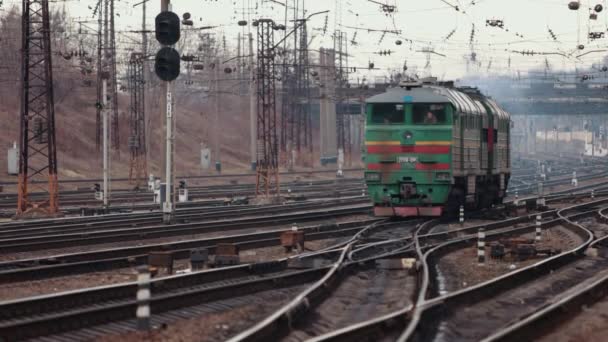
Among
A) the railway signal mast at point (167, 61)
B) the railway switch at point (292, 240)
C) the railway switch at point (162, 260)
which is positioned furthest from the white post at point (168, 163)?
the railway switch at point (162, 260)

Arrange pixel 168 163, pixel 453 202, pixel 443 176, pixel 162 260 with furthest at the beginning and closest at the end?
pixel 453 202, pixel 443 176, pixel 168 163, pixel 162 260

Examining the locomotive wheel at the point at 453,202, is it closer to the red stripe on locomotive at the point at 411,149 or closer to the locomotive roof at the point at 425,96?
the red stripe on locomotive at the point at 411,149

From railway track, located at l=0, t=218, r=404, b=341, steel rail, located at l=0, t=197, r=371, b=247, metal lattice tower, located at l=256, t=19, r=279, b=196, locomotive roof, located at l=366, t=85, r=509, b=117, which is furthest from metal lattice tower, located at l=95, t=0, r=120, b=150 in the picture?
railway track, located at l=0, t=218, r=404, b=341

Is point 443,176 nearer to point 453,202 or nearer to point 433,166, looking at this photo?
point 433,166

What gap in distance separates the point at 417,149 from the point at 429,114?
1.08 m

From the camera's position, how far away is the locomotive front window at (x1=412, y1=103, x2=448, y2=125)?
29.1m

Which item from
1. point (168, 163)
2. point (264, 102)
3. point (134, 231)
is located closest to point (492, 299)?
Result: point (134, 231)

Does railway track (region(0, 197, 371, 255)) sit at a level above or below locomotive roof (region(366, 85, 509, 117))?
below

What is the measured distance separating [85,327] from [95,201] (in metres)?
34.4

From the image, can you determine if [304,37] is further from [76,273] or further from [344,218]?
[76,273]

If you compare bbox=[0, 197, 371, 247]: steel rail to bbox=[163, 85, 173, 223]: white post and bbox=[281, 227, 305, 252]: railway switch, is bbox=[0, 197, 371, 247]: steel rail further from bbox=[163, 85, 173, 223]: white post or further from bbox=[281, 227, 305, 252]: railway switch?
bbox=[281, 227, 305, 252]: railway switch

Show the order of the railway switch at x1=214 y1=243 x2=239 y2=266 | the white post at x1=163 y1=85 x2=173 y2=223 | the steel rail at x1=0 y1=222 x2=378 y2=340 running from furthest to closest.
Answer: the white post at x1=163 y1=85 x2=173 y2=223, the railway switch at x1=214 y1=243 x2=239 y2=266, the steel rail at x1=0 y1=222 x2=378 y2=340

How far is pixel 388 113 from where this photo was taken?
97.5 ft

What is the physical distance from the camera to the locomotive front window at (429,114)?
95.5 feet
